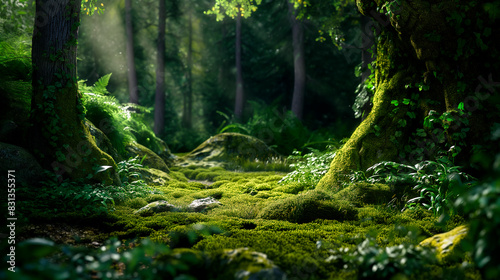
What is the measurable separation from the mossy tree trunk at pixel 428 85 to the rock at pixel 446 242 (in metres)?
1.78

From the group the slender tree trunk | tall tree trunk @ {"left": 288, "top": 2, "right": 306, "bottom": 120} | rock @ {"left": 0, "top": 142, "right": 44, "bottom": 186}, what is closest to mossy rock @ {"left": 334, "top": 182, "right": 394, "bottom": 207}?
the slender tree trunk

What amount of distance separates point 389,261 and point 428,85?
3.38m

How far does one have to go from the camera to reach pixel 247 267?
237 cm

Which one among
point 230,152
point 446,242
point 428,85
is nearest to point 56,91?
point 446,242

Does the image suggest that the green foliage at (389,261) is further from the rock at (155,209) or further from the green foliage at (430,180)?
the rock at (155,209)

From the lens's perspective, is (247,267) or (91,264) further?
(247,267)

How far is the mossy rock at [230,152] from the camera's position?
10.5m

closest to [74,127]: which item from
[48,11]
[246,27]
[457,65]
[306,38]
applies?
[48,11]

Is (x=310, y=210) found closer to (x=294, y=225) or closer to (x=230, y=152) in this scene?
(x=294, y=225)

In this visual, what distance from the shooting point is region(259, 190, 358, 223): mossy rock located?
4266mm

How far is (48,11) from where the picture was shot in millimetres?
4887

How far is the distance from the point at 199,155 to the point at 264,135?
3277 mm

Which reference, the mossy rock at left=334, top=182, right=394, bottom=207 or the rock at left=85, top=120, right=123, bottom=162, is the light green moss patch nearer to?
the mossy rock at left=334, top=182, right=394, bottom=207

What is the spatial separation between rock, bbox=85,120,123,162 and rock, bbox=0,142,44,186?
5.04 ft
